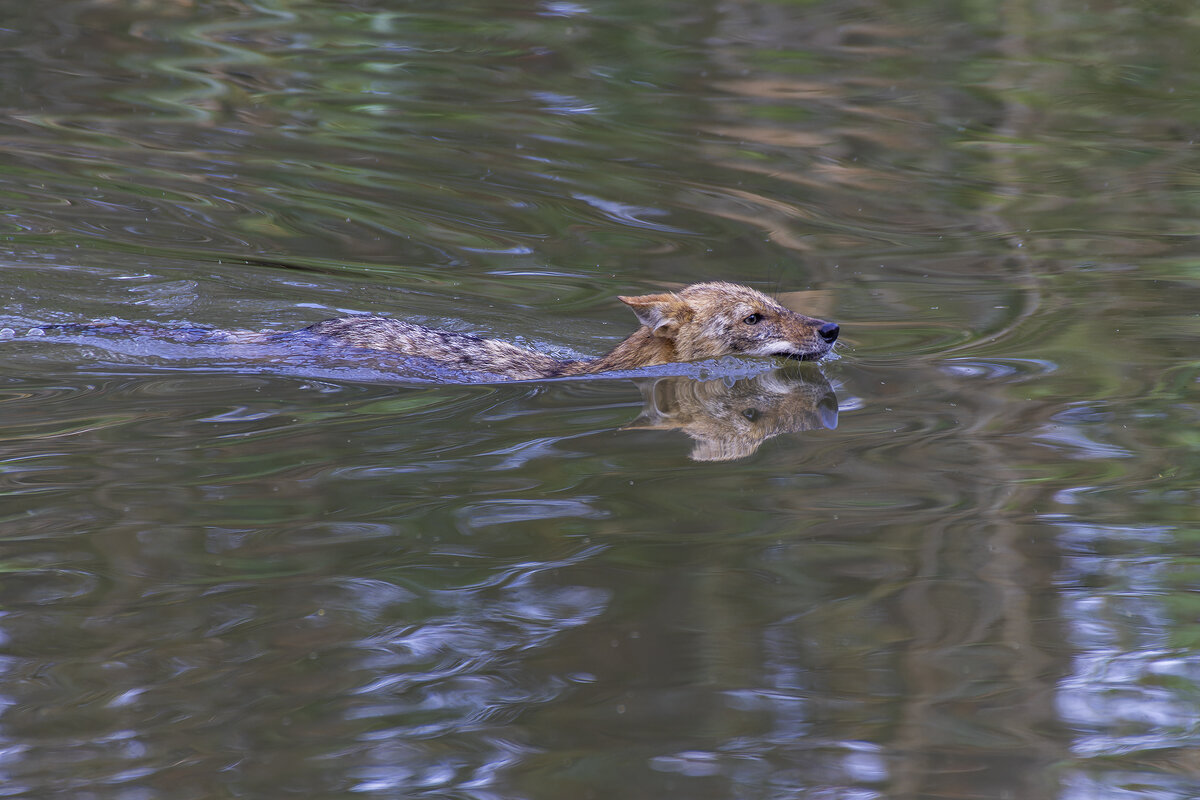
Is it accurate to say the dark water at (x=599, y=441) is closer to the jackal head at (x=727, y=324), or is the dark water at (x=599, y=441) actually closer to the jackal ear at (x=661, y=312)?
the jackal head at (x=727, y=324)

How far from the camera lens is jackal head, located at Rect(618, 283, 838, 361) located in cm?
898

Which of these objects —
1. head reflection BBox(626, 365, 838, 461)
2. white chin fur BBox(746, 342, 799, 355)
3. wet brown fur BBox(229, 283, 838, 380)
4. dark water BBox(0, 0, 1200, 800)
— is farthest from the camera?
white chin fur BBox(746, 342, 799, 355)

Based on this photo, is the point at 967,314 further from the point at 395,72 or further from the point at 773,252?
the point at 395,72

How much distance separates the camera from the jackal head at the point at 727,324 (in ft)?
29.5

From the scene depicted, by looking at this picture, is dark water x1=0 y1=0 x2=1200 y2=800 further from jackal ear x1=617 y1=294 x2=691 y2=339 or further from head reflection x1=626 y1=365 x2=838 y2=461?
jackal ear x1=617 y1=294 x2=691 y2=339

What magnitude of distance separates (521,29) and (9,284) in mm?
8640

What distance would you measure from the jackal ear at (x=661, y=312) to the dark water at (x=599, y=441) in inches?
21.5

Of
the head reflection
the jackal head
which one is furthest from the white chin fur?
the head reflection

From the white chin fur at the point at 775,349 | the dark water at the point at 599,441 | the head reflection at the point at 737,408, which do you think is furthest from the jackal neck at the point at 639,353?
the white chin fur at the point at 775,349

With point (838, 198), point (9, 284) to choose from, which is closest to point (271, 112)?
point (9, 284)

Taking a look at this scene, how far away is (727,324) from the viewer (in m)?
9.24

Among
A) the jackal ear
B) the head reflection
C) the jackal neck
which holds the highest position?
the jackal ear

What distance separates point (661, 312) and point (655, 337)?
228 millimetres

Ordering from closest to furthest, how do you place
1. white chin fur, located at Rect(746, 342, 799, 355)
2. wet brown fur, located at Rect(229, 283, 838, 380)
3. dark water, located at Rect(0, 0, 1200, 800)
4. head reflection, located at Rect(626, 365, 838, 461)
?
1. dark water, located at Rect(0, 0, 1200, 800)
2. head reflection, located at Rect(626, 365, 838, 461)
3. wet brown fur, located at Rect(229, 283, 838, 380)
4. white chin fur, located at Rect(746, 342, 799, 355)
